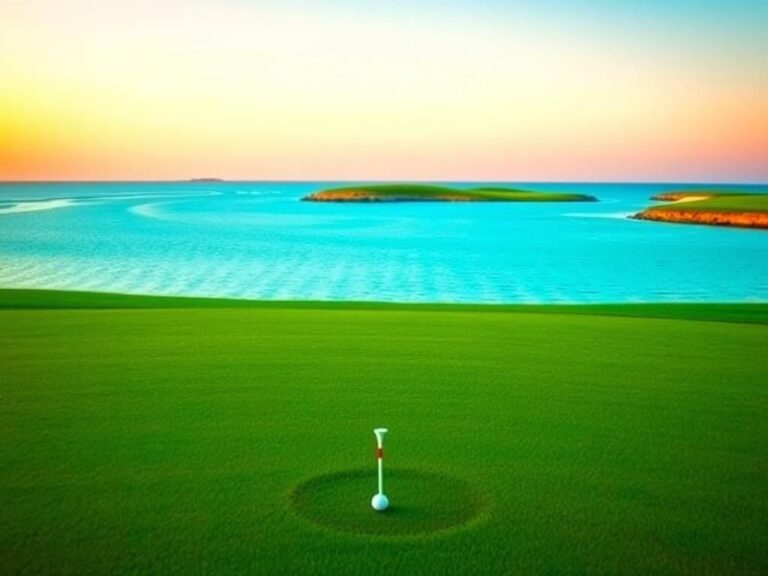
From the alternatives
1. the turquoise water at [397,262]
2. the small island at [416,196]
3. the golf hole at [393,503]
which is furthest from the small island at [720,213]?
the golf hole at [393,503]

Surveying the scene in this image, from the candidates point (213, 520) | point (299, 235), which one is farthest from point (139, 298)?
point (299, 235)

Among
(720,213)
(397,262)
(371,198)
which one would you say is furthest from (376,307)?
(371,198)

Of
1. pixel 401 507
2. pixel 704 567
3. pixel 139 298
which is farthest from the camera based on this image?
pixel 139 298

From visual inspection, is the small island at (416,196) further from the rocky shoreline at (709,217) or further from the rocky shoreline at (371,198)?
the rocky shoreline at (709,217)

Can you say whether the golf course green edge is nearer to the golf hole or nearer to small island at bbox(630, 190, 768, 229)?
the golf hole

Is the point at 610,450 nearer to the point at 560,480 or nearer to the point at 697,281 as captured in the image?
the point at 560,480
